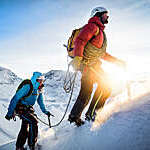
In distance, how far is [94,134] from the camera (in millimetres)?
2471

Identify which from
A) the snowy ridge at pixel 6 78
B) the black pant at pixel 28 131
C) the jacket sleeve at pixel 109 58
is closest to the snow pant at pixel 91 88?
the jacket sleeve at pixel 109 58

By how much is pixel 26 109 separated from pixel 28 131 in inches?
20.8

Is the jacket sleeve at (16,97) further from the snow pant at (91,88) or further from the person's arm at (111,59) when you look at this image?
the person's arm at (111,59)

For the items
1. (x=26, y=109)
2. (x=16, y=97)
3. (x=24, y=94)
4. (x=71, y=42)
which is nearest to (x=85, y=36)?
(x=71, y=42)

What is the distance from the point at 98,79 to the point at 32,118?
1.85 meters

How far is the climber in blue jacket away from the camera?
3.35 meters

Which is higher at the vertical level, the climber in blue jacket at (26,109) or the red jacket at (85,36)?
the red jacket at (85,36)

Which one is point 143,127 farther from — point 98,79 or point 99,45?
point 99,45

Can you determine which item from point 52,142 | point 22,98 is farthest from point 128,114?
point 22,98

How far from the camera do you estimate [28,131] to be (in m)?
3.42

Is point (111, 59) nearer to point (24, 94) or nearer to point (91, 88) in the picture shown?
point (91, 88)

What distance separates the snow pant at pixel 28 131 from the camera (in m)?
3.31

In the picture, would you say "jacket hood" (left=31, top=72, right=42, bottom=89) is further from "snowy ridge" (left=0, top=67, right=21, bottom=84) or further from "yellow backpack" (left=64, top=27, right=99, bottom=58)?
"snowy ridge" (left=0, top=67, right=21, bottom=84)

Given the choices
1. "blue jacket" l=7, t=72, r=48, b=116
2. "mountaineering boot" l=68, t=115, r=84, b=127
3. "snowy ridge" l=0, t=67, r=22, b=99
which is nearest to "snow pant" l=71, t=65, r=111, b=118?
"mountaineering boot" l=68, t=115, r=84, b=127
